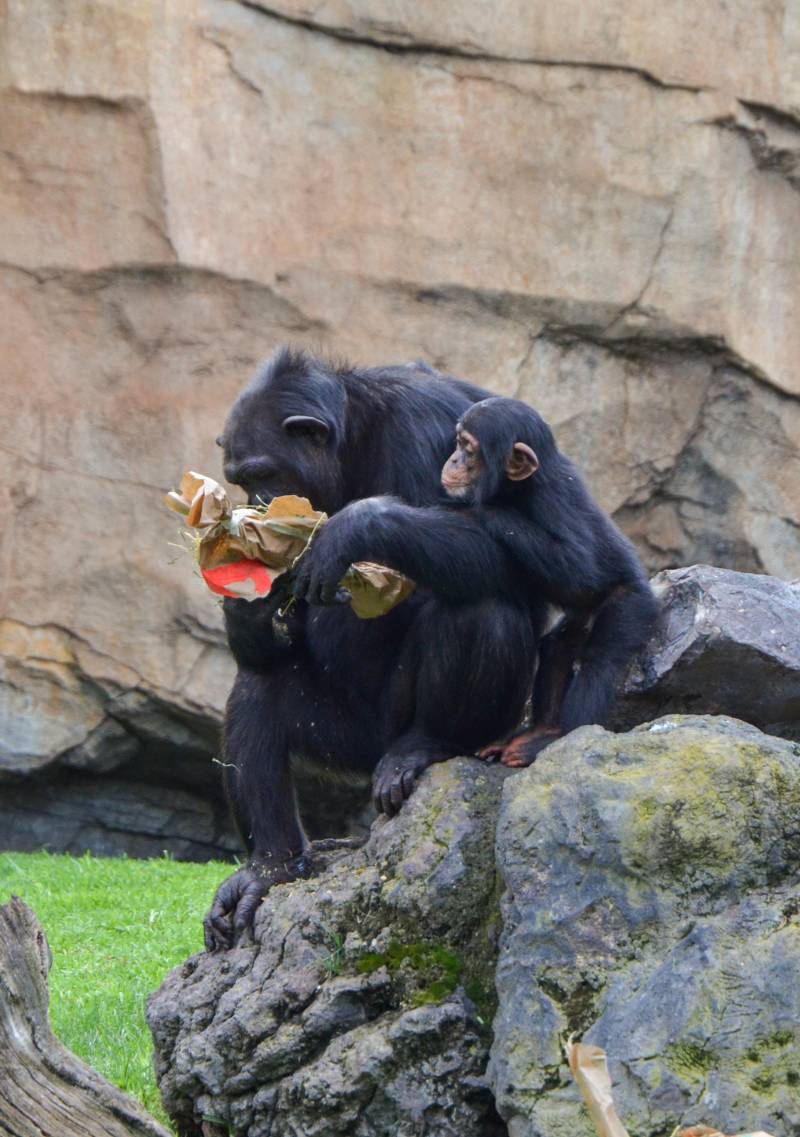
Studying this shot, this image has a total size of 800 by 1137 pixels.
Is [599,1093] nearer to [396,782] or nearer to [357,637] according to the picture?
[396,782]

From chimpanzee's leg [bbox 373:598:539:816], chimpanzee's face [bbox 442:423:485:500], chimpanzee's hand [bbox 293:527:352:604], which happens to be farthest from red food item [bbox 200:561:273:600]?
chimpanzee's face [bbox 442:423:485:500]

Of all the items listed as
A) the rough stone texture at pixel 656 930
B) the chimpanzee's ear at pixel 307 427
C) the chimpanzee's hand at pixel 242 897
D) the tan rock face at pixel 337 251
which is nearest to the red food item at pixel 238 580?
the chimpanzee's ear at pixel 307 427

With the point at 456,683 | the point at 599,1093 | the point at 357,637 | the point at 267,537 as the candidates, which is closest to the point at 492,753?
the point at 456,683

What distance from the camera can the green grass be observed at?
523 centimetres

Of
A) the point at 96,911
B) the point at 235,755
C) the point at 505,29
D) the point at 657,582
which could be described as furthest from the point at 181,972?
the point at 505,29

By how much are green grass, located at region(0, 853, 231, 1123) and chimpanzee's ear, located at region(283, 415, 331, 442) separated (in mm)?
2120

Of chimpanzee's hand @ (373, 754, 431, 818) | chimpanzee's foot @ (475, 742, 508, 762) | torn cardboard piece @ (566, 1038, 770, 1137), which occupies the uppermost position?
torn cardboard piece @ (566, 1038, 770, 1137)

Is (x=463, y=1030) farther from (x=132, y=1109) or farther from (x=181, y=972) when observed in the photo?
(x=181, y=972)

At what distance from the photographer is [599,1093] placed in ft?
9.59

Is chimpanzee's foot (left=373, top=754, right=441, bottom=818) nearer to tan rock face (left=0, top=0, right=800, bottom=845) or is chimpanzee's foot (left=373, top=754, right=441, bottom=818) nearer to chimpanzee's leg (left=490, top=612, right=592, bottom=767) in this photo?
chimpanzee's leg (left=490, top=612, right=592, bottom=767)

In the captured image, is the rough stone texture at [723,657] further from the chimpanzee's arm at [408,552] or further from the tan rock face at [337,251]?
the tan rock face at [337,251]

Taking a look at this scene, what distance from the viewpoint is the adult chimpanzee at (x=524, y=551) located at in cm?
463

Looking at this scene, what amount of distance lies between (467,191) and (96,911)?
5061mm

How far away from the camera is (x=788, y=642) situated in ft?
15.1
